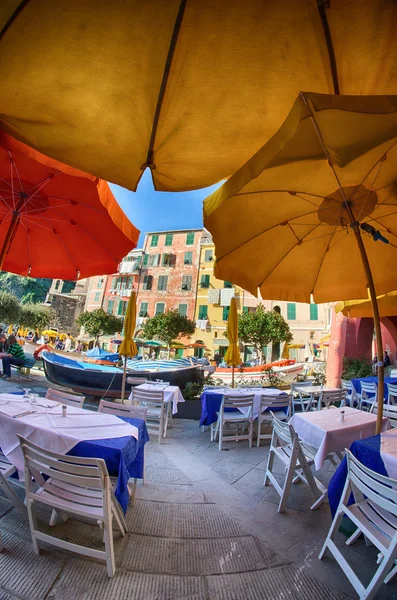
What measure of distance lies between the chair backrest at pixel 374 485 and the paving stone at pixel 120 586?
1224 mm

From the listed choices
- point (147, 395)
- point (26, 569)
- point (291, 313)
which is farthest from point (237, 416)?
point (291, 313)

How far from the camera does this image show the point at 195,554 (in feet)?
6.65

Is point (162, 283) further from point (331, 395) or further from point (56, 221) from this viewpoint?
point (56, 221)

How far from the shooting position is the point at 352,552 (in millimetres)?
2045

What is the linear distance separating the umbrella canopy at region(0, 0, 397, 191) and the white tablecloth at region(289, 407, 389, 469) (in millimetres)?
2897

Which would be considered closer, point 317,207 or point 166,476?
point 317,207

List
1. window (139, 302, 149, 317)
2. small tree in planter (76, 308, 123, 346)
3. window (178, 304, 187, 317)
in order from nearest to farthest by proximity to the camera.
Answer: small tree in planter (76, 308, 123, 346)
window (178, 304, 187, 317)
window (139, 302, 149, 317)

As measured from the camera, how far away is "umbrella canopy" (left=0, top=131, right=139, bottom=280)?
298 cm

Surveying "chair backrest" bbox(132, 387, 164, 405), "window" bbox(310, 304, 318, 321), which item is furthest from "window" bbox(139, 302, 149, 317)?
"chair backrest" bbox(132, 387, 164, 405)

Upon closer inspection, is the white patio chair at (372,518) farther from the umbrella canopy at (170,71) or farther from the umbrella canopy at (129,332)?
the umbrella canopy at (129,332)

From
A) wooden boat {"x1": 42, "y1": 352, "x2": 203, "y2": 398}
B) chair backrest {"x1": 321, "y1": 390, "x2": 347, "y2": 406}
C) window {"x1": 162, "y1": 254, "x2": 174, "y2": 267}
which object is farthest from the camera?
window {"x1": 162, "y1": 254, "x2": 174, "y2": 267}

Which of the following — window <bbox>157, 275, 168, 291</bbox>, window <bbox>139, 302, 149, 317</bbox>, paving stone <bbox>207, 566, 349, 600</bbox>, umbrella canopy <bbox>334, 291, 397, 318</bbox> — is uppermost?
window <bbox>157, 275, 168, 291</bbox>

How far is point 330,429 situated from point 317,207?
235cm

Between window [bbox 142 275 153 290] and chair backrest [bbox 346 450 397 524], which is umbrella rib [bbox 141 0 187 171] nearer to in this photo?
chair backrest [bbox 346 450 397 524]
